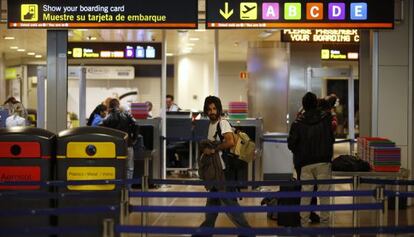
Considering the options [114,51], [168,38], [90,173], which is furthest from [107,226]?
[168,38]

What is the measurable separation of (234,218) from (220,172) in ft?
1.64

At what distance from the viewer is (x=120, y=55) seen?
50.1ft

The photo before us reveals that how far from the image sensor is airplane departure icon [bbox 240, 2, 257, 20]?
9.52 m

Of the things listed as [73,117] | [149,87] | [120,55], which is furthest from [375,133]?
[149,87]

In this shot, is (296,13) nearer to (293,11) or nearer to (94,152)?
(293,11)

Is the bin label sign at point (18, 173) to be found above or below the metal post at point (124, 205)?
above

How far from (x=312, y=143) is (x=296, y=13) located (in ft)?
7.91

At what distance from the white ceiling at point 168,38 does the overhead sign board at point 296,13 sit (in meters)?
3.74

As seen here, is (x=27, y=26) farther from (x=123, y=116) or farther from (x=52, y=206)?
(x=52, y=206)

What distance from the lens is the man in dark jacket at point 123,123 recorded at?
1127 centimetres

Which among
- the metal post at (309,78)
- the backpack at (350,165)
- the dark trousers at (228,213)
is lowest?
the dark trousers at (228,213)

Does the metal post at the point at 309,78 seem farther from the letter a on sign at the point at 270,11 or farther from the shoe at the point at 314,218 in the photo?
the shoe at the point at 314,218

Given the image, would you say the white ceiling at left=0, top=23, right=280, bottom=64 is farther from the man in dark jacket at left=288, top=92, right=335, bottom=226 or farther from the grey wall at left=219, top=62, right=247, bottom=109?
the man in dark jacket at left=288, top=92, right=335, bottom=226

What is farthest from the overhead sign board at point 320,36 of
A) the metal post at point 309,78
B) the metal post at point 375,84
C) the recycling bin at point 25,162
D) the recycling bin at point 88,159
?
the recycling bin at point 25,162
